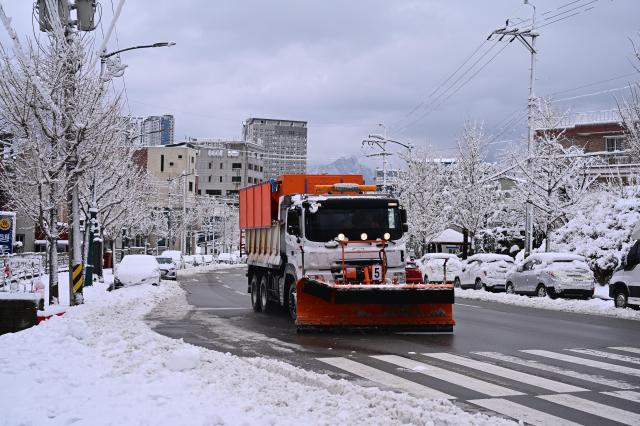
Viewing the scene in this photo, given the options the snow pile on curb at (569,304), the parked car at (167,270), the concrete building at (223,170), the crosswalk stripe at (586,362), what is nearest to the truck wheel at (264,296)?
the crosswalk stripe at (586,362)

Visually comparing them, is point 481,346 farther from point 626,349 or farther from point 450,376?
point 450,376

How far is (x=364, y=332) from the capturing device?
16016 millimetres

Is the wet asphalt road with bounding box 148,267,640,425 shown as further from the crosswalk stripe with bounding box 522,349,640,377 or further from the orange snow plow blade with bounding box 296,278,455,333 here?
the orange snow plow blade with bounding box 296,278,455,333

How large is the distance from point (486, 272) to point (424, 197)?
949 inches

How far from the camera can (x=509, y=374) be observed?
1041 centimetres

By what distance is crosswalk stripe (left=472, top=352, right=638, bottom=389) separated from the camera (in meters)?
9.70

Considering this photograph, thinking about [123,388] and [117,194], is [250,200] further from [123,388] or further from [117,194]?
[117,194]

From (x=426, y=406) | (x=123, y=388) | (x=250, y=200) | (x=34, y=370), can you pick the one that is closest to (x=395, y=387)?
(x=426, y=406)

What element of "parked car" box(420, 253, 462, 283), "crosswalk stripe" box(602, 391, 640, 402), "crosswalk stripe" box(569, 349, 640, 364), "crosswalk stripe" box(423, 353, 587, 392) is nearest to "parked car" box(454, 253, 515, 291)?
"parked car" box(420, 253, 462, 283)

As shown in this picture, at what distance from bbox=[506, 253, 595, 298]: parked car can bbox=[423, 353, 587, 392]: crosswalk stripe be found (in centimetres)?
1633

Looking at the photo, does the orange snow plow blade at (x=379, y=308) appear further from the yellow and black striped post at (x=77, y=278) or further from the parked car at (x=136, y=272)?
the parked car at (x=136, y=272)

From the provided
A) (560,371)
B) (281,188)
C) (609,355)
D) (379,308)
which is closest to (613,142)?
(281,188)

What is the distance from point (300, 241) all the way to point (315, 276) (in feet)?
3.10

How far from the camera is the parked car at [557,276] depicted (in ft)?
89.4
